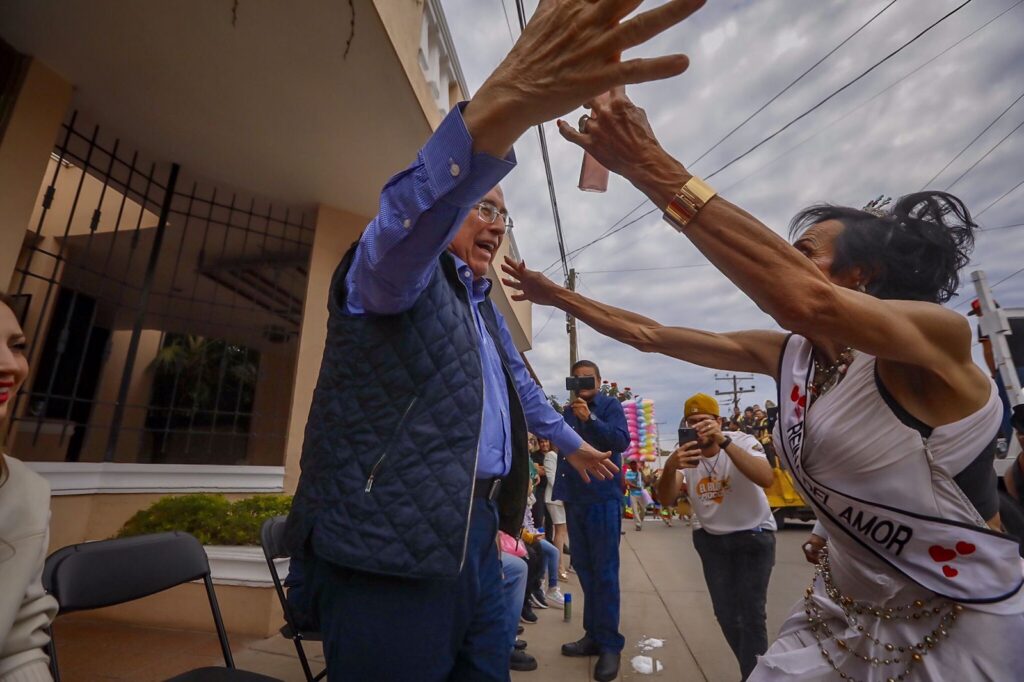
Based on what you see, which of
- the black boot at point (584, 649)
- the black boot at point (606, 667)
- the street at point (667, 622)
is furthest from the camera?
the black boot at point (584, 649)

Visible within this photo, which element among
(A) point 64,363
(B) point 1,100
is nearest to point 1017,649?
(B) point 1,100

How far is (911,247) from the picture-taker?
144 centimetres

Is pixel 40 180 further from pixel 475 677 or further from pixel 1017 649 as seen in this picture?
pixel 1017 649

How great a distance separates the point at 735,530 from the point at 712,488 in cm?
29

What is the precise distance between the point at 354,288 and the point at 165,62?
3330 millimetres

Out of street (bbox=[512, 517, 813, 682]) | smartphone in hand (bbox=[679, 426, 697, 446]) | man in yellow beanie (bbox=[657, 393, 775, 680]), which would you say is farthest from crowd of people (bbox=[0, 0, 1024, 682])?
street (bbox=[512, 517, 813, 682])

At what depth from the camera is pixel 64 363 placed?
7.37 metres

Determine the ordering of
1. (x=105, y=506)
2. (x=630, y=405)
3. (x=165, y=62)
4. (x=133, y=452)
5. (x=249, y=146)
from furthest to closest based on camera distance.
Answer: (x=630, y=405) < (x=133, y=452) < (x=249, y=146) < (x=105, y=506) < (x=165, y=62)

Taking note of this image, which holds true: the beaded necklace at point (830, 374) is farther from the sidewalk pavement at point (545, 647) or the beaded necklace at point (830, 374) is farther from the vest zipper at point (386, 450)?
the sidewalk pavement at point (545, 647)

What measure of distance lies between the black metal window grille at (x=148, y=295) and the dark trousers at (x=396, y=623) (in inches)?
133

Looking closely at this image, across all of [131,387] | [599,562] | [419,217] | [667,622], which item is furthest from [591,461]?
[131,387]

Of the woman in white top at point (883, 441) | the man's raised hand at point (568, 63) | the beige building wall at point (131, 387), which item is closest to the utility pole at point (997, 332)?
the woman in white top at point (883, 441)

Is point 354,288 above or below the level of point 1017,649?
above

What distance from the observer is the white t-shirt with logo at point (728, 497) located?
2869mm
